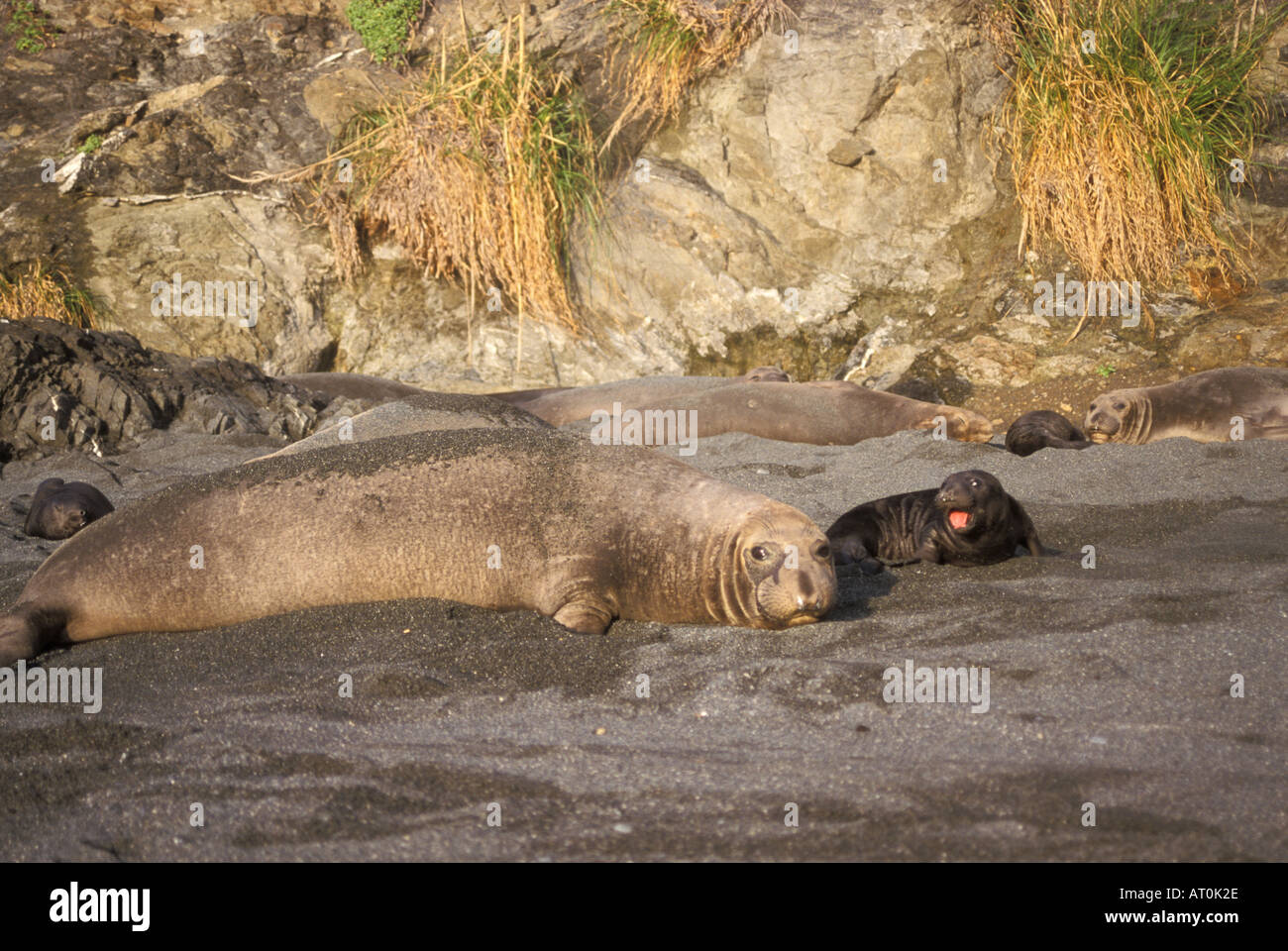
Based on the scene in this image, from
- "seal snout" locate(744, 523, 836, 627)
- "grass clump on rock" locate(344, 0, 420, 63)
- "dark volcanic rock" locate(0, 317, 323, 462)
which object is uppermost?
"grass clump on rock" locate(344, 0, 420, 63)

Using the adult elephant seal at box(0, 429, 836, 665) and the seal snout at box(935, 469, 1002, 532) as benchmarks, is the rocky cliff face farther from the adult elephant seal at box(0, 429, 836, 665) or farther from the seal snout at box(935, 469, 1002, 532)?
the adult elephant seal at box(0, 429, 836, 665)

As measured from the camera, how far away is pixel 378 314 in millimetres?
11398

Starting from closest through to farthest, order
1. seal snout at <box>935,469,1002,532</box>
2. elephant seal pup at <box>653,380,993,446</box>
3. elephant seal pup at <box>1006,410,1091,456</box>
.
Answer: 1. seal snout at <box>935,469,1002,532</box>
2. elephant seal pup at <box>1006,410,1091,456</box>
3. elephant seal pup at <box>653,380,993,446</box>

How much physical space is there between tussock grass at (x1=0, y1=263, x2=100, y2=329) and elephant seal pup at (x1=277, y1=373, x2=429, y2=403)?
2.29m

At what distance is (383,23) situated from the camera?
472 inches

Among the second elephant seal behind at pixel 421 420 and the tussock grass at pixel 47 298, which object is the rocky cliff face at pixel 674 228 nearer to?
the tussock grass at pixel 47 298

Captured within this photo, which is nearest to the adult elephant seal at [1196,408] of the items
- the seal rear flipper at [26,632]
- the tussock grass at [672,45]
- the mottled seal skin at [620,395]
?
the mottled seal skin at [620,395]

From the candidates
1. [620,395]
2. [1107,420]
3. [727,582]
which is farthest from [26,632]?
[1107,420]

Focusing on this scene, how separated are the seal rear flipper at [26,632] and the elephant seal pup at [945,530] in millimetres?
3298

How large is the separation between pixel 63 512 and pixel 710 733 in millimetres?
4364

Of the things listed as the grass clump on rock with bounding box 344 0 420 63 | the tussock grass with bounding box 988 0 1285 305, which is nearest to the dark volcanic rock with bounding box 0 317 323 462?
the grass clump on rock with bounding box 344 0 420 63

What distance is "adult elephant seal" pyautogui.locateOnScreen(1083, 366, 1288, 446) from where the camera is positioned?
764cm

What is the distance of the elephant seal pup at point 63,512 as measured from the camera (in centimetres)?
592

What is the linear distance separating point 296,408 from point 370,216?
3.00 meters
